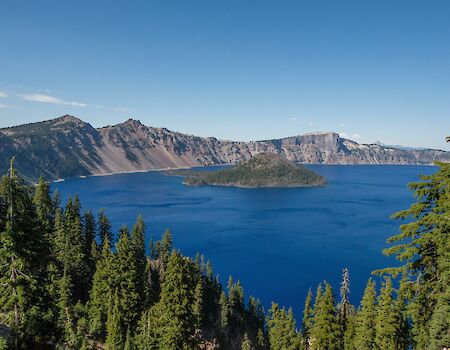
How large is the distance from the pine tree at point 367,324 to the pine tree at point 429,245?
2833cm

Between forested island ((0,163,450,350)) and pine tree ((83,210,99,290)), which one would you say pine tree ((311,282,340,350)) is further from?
pine tree ((83,210,99,290))

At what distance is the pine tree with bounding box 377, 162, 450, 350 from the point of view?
17727mm

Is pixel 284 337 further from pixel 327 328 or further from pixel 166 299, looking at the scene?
pixel 166 299

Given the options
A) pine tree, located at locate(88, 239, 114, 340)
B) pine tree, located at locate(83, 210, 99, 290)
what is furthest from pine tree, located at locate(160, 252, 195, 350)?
pine tree, located at locate(83, 210, 99, 290)

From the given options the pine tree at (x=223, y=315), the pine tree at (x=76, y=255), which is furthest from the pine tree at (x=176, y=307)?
the pine tree at (x=223, y=315)

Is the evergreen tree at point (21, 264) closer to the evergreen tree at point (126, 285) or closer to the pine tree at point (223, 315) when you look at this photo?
the evergreen tree at point (126, 285)

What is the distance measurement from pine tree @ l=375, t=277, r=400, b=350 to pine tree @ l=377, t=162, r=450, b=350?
23.9 metres

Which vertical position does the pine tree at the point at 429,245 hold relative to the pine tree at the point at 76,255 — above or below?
above

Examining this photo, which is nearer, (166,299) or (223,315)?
(166,299)

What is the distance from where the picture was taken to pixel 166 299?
42.1 m

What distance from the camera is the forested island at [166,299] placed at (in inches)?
754

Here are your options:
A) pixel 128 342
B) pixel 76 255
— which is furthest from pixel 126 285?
pixel 76 255

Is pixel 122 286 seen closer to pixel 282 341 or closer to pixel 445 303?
pixel 282 341

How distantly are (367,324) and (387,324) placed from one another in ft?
15.4
